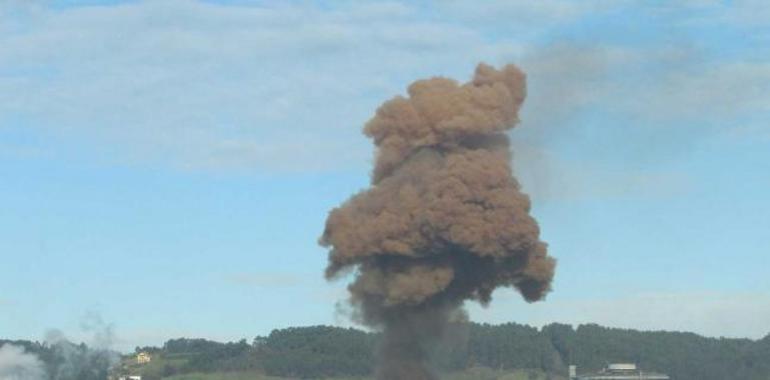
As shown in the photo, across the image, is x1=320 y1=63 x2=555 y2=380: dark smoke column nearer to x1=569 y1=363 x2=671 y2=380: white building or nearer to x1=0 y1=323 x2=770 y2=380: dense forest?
x1=569 y1=363 x2=671 y2=380: white building

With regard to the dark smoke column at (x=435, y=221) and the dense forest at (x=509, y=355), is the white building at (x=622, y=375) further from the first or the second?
the dark smoke column at (x=435, y=221)

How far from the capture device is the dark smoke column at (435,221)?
81.8 meters

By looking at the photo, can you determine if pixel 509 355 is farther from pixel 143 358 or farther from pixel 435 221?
pixel 435 221

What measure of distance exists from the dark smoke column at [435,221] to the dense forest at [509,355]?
67545 millimetres

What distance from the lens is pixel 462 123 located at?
8275cm

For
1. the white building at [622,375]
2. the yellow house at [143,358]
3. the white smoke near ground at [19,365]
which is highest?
the yellow house at [143,358]

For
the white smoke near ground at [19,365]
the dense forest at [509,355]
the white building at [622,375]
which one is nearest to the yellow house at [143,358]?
the dense forest at [509,355]

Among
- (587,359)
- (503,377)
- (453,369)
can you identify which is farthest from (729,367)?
(453,369)

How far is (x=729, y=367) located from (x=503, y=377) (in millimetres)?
37713

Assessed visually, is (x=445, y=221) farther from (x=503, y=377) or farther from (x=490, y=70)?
(x=503, y=377)

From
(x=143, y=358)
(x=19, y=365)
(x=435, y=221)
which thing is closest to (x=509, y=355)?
(x=143, y=358)

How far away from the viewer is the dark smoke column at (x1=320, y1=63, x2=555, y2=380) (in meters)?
81.8

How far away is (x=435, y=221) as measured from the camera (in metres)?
81.3

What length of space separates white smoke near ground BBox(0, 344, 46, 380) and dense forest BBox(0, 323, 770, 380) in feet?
32.9
